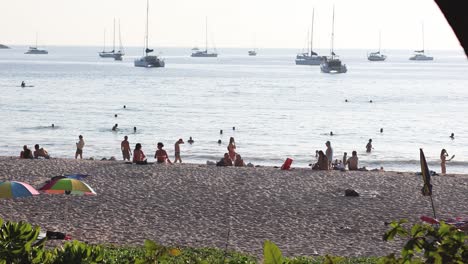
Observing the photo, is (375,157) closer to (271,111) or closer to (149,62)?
(271,111)

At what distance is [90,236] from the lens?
56.1ft

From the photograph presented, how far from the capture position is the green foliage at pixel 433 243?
11.7 ft

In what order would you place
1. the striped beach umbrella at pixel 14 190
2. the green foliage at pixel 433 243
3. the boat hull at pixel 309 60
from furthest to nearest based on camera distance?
the boat hull at pixel 309 60 → the striped beach umbrella at pixel 14 190 → the green foliage at pixel 433 243

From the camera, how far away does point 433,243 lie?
143 inches

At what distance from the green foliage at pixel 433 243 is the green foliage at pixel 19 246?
250 cm

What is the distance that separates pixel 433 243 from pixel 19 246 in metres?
3.00

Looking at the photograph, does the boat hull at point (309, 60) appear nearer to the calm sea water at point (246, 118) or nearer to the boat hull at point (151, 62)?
the boat hull at point (151, 62)

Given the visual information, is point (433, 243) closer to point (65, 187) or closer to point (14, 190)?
point (14, 190)

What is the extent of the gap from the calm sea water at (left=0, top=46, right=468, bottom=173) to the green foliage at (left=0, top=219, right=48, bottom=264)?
1409 inches

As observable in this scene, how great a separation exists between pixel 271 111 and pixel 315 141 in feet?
71.4

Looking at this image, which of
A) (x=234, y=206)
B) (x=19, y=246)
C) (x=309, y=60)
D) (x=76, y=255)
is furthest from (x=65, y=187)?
(x=309, y=60)

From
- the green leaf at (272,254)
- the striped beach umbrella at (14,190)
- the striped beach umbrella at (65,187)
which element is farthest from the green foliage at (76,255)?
the striped beach umbrella at (65,187)

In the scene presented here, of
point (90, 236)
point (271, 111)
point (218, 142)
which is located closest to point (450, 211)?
point (90, 236)

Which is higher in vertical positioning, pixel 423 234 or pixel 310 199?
pixel 423 234
